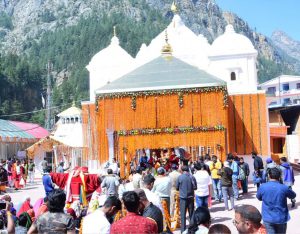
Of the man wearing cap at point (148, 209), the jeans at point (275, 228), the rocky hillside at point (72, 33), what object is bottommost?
the jeans at point (275, 228)

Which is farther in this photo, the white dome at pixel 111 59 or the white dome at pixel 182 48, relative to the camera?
the white dome at pixel 111 59

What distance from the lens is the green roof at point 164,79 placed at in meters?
19.2

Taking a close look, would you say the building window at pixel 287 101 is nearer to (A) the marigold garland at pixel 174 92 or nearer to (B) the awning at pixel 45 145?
(B) the awning at pixel 45 145

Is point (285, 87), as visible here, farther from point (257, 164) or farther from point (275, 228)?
point (275, 228)

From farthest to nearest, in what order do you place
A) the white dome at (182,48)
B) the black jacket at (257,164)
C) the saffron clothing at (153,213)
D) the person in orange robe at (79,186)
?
the white dome at (182,48) → the black jacket at (257,164) → the person in orange robe at (79,186) → the saffron clothing at (153,213)

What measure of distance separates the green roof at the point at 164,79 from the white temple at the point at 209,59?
5.81m

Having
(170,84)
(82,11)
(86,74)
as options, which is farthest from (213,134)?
(82,11)

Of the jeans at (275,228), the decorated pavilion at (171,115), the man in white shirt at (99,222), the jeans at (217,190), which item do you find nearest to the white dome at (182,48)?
the decorated pavilion at (171,115)

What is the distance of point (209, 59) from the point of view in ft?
90.6

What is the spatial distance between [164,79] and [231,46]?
9.26 metres

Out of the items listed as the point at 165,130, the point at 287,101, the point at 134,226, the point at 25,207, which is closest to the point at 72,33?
the point at 287,101

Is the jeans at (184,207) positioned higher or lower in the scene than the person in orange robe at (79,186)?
lower

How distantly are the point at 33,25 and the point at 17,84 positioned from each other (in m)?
72.4

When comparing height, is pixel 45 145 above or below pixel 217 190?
above
